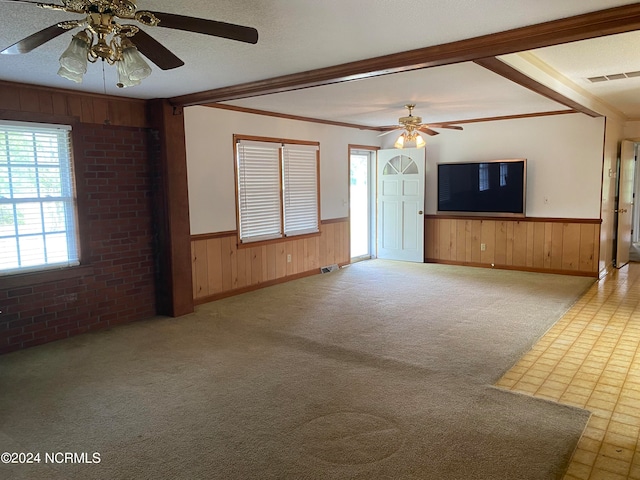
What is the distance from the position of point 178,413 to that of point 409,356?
186cm

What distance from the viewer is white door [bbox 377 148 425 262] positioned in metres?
8.20

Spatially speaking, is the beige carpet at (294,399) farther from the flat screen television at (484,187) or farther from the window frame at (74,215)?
the flat screen television at (484,187)

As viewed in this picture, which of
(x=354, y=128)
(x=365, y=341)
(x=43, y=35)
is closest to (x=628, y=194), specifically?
(x=354, y=128)

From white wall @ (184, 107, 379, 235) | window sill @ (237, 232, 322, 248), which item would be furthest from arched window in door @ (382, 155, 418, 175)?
white wall @ (184, 107, 379, 235)

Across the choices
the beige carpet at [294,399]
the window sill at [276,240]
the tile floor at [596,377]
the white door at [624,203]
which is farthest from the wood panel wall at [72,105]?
the white door at [624,203]

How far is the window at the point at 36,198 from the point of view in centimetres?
410

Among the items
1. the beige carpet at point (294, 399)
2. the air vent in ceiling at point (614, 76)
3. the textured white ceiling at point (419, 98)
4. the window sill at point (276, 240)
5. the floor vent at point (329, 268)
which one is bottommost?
the beige carpet at point (294, 399)

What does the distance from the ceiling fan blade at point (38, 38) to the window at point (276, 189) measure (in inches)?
151

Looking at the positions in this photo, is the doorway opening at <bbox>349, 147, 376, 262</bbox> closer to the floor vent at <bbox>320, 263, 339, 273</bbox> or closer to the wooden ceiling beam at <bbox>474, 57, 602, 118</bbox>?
the floor vent at <bbox>320, 263, 339, 273</bbox>

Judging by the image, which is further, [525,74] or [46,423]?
[525,74]

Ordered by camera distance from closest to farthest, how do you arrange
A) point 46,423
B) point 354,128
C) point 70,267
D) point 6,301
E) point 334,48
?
point 46,423 < point 334,48 < point 6,301 < point 70,267 < point 354,128

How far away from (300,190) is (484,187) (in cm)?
302

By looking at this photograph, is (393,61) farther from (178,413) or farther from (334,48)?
(178,413)

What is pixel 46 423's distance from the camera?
2.90 metres
